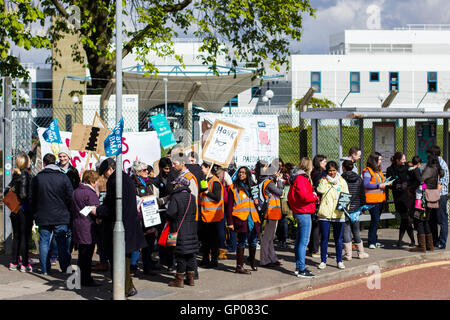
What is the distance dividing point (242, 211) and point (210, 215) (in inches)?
29.1

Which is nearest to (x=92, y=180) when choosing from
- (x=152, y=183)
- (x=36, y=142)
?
(x=152, y=183)

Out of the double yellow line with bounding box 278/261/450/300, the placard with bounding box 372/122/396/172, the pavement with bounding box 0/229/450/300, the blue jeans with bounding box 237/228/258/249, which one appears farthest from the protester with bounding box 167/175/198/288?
the placard with bounding box 372/122/396/172

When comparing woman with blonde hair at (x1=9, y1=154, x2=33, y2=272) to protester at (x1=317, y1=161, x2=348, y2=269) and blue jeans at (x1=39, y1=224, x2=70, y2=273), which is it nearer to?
blue jeans at (x1=39, y1=224, x2=70, y2=273)

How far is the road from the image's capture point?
929 cm

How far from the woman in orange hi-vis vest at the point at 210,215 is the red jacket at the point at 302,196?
3.94ft

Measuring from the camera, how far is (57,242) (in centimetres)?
1042

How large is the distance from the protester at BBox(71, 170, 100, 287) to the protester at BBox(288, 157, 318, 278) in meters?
Result: 2.88

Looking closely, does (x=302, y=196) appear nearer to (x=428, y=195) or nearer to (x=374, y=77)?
(x=428, y=195)

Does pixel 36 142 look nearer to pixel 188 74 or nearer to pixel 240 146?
pixel 240 146

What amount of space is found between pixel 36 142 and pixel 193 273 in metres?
5.03

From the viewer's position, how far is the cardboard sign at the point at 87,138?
40.0 ft

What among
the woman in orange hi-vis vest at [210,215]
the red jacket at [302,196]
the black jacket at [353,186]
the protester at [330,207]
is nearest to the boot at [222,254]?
Answer: the woman in orange hi-vis vest at [210,215]

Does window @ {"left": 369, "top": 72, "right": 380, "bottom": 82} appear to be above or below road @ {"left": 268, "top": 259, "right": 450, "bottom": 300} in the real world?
above

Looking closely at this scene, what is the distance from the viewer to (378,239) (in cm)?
1397
